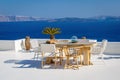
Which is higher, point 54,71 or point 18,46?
point 18,46

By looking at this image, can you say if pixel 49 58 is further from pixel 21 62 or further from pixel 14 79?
pixel 14 79

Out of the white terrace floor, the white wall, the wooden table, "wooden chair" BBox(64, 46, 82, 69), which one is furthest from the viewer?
the white wall

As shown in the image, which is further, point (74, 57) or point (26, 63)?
point (26, 63)

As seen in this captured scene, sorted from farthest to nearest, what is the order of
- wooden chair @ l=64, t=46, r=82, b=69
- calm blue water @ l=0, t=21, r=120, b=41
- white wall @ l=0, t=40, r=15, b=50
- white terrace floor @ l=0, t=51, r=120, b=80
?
calm blue water @ l=0, t=21, r=120, b=41 < white wall @ l=0, t=40, r=15, b=50 < wooden chair @ l=64, t=46, r=82, b=69 < white terrace floor @ l=0, t=51, r=120, b=80

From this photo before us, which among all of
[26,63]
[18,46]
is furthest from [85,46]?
[18,46]

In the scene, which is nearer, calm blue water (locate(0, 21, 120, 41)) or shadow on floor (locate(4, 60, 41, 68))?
shadow on floor (locate(4, 60, 41, 68))

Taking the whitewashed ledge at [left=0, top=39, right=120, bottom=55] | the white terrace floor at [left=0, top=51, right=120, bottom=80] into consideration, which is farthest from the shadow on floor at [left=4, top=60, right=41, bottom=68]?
the whitewashed ledge at [left=0, top=39, right=120, bottom=55]

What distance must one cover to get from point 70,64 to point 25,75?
1.81 meters

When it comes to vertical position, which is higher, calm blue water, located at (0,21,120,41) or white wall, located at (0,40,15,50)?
calm blue water, located at (0,21,120,41)

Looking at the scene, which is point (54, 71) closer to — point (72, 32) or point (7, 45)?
point (7, 45)

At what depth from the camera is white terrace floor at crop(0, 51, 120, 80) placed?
7967mm

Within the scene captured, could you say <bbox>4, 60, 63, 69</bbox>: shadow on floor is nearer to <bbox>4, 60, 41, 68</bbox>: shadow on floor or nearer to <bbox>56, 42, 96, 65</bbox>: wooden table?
<bbox>4, 60, 41, 68</bbox>: shadow on floor

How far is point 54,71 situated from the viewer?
8758mm

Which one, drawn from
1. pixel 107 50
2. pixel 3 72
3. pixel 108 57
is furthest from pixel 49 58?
pixel 107 50
